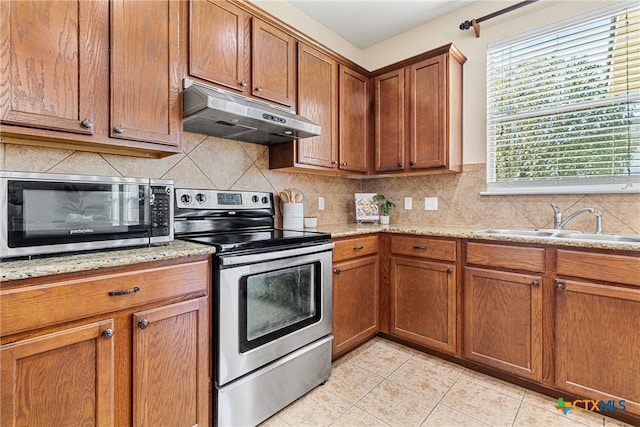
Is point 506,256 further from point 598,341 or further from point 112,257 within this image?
point 112,257

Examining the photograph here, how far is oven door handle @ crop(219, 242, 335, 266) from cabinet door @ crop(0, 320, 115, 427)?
19.2 inches

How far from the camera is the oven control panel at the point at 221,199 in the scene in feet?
6.18

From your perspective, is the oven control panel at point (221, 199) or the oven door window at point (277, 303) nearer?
the oven door window at point (277, 303)

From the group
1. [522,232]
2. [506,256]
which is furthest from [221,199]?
[522,232]

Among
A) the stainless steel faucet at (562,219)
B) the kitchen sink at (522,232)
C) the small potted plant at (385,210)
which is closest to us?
the stainless steel faucet at (562,219)

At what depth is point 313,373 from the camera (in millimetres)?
1857

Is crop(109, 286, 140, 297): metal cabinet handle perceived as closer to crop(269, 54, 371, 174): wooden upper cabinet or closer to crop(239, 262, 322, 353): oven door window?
crop(239, 262, 322, 353): oven door window

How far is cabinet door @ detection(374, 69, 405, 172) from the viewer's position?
2.64 m

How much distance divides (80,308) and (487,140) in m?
2.73

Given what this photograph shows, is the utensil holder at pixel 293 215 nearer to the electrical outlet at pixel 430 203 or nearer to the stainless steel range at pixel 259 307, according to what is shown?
the stainless steel range at pixel 259 307

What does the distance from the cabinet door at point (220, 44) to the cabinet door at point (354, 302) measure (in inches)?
53.7

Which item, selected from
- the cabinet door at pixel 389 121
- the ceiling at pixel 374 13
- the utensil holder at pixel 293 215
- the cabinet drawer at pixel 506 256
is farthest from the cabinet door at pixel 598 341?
the ceiling at pixel 374 13

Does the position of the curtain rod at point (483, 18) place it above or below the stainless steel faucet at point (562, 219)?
above

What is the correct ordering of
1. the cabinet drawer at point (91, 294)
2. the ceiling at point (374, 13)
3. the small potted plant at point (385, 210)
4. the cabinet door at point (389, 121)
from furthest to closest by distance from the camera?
the small potted plant at point (385, 210) < the cabinet door at point (389, 121) < the ceiling at point (374, 13) < the cabinet drawer at point (91, 294)
